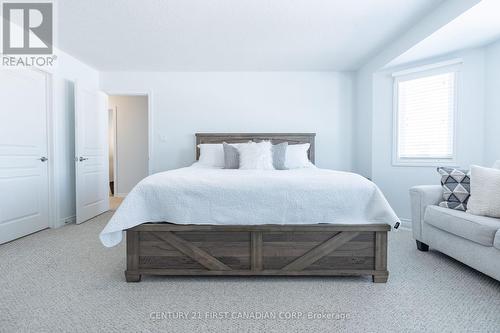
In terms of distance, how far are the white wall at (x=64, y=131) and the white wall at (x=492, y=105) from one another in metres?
4.95

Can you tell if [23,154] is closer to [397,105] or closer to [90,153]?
[90,153]

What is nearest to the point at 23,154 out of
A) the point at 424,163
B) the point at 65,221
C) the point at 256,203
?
the point at 65,221

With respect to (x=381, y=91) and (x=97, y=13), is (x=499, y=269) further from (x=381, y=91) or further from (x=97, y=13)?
(x=97, y=13)

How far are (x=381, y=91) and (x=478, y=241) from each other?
2446mm

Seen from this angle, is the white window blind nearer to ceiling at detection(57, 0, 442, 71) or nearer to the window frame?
the window frame

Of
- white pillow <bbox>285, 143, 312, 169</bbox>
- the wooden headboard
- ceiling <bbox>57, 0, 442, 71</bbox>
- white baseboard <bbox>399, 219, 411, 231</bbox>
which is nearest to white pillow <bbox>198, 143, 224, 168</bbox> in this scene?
the wooden headboard

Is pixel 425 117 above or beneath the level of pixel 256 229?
above

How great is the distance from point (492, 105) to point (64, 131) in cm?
519

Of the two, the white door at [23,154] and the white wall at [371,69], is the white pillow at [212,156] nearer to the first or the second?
the white door at [23,154]

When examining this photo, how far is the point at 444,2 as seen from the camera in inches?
95.4

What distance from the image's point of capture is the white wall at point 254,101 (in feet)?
14.2

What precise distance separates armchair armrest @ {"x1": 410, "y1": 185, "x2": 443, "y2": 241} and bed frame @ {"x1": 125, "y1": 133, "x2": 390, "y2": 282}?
1.00 m

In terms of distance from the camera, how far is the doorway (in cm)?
574

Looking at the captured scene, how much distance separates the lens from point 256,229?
190 centimetres
